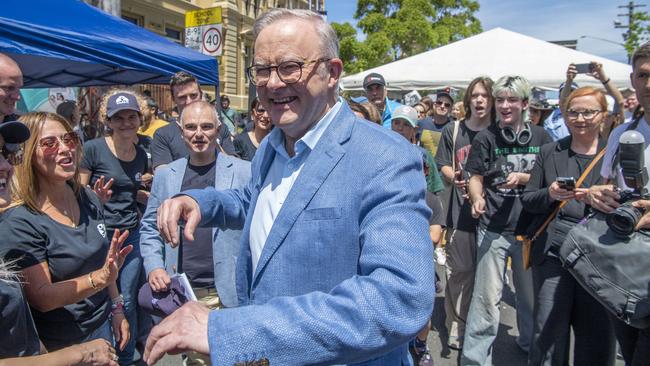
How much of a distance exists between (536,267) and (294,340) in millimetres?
2710

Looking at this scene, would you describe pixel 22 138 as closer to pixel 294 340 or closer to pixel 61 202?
pixel 61 202

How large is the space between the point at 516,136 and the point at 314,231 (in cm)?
275

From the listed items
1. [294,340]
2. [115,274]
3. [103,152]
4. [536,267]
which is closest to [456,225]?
[536,267]

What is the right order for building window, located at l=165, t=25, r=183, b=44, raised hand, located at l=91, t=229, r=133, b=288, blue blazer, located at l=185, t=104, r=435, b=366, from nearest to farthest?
blue blazer, located at l=185, t=104, r=435, b=366 < raised hand, located at l=91, t=229, r=133, b=288 < building window, located at l=165, t=25, r=183, b=44

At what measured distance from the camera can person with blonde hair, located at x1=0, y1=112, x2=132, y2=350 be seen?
2256 millimetres

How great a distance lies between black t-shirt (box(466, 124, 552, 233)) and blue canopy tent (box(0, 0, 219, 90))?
3.40m

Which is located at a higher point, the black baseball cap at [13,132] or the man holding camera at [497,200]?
the black baseball cap at [13,132]

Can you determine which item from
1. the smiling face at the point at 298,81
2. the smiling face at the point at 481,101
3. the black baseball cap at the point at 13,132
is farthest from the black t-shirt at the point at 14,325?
the smiling face at the point at 481,101

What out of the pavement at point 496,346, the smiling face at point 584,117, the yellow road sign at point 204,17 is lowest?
the pavement at point 496,346

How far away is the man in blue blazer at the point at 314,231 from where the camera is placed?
1.05 meters

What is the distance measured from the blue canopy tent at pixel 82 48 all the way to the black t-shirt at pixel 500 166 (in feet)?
11.2

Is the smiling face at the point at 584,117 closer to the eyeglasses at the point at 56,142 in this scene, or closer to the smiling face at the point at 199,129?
the smiling face at the point at 199,129

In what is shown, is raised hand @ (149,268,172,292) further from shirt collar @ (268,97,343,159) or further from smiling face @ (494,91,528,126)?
smiling face @ (494,91,528,126)

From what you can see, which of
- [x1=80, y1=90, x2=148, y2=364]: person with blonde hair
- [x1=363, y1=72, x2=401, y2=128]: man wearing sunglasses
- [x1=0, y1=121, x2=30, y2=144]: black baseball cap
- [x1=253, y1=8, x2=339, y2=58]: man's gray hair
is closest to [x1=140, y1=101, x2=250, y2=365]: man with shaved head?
[x1=80, y1=90, x2=148, y2=364]: person with blonde hair
